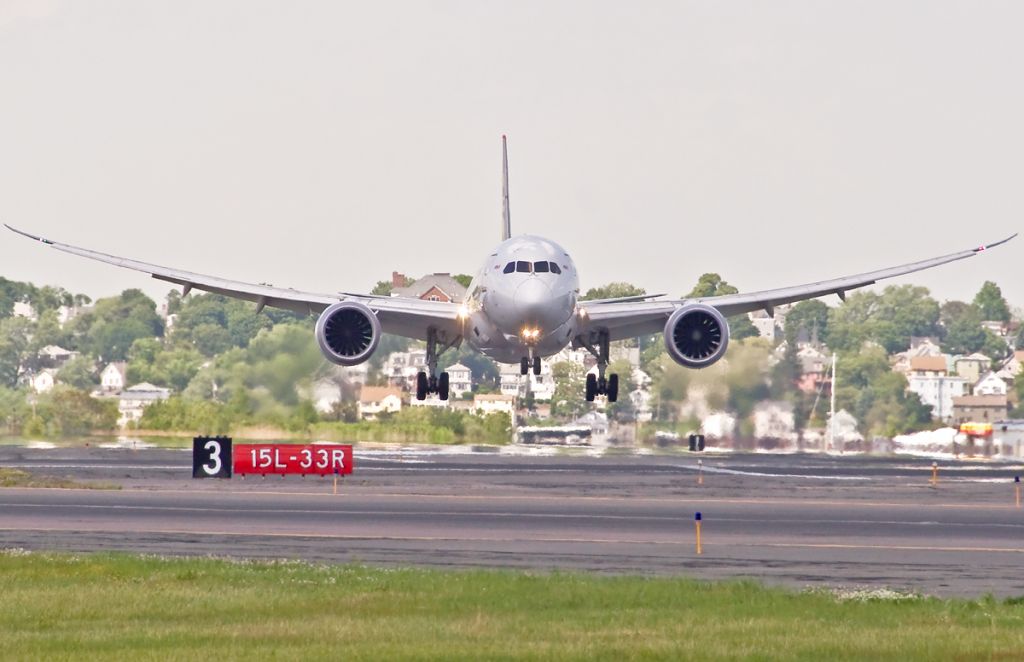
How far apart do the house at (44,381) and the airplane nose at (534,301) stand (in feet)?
137

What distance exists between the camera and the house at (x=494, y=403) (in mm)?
86375

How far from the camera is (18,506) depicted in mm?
50000

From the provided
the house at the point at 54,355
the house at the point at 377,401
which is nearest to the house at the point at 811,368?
the house at the point at 377,401

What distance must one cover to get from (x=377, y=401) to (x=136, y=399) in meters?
16.8

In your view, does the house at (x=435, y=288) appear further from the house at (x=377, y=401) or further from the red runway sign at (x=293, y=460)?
the red runway sign at (x=293, y=460)

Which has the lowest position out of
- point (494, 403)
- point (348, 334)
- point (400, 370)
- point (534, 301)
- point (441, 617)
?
point (441, 617)

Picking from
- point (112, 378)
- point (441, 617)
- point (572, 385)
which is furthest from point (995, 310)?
point (441, 617)

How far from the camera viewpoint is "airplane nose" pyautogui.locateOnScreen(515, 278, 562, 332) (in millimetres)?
49219

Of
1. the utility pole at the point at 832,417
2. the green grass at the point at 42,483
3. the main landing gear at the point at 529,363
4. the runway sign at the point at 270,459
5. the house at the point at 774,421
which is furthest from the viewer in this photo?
the utility pole at the point at 832,417

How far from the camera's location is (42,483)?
5784 cm

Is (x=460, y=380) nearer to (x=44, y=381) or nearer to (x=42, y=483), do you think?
(x=44, y=381)

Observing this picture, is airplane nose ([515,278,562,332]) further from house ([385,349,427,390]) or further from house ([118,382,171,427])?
house ([118,382,171,427])

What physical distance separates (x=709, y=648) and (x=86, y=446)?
59.4m

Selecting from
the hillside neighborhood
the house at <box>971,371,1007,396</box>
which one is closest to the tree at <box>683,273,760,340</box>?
the hillside neighborhood
